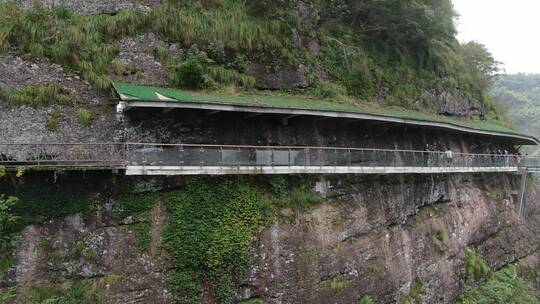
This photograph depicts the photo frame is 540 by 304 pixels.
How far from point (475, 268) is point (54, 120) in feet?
62.9

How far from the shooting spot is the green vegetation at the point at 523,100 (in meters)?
79.9

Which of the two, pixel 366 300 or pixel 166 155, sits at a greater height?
pixel 166 155

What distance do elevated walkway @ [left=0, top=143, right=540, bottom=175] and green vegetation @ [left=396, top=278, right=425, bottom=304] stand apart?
5062 mm

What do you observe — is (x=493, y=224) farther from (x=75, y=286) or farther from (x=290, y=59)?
(x=75, y=286)

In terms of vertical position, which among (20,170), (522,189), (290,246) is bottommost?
(522,189)

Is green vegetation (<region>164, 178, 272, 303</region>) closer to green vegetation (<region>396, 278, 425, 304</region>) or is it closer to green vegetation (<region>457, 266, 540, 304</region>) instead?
green vegetation (<region>396, 278, 425, 304</region>)

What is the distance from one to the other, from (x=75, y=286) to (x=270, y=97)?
28.4 ft

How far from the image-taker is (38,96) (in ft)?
39.4

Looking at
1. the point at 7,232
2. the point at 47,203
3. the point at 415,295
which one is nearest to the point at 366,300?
the point at 415,295

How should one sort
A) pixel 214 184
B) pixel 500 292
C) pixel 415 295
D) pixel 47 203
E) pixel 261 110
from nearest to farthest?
pixel 47 203 < pixel 214 184 < pixel 261 110 < pixel 415 295 < pixel 500 292

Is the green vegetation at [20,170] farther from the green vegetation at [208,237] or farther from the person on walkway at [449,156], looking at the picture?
the person on walkway at [449,156]

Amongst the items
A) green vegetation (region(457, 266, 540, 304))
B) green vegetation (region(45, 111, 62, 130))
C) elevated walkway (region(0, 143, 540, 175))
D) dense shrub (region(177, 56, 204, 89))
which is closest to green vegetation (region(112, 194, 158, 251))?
elevated walkway (region(0, 143, 540, 175))

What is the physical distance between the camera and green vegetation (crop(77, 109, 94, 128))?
12.2m

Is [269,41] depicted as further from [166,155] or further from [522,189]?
[522,189]
